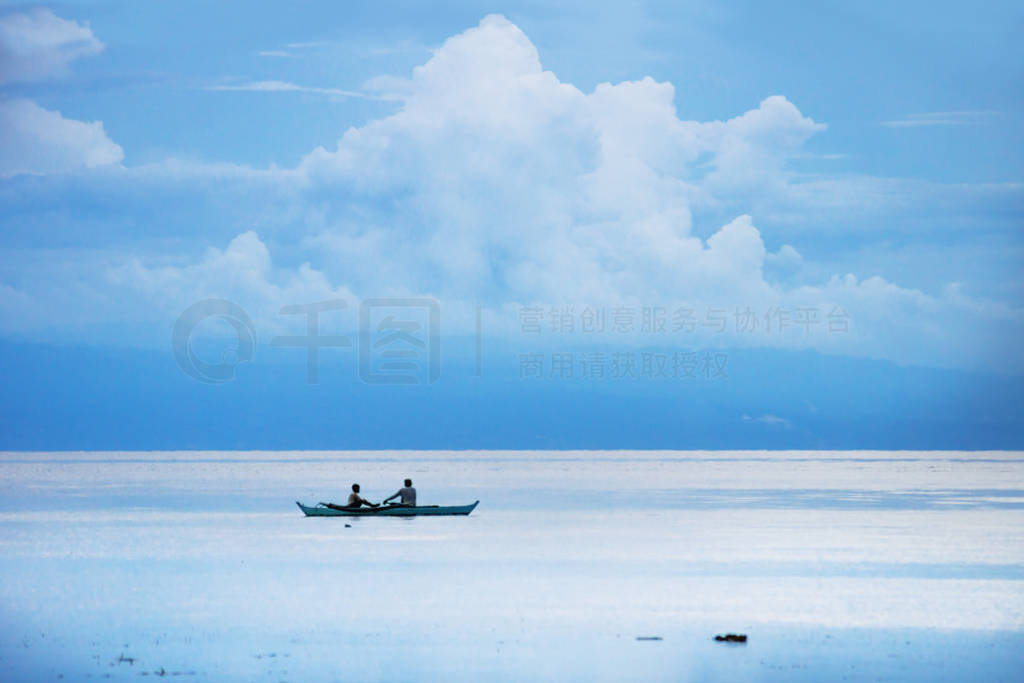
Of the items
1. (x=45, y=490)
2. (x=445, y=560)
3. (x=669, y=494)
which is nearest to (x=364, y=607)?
(x=445, y=560)

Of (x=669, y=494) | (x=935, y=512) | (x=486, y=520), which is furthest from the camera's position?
(x=669, y=494)

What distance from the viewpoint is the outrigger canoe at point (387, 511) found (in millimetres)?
39250

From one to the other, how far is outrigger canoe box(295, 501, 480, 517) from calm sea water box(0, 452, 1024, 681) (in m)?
0.40

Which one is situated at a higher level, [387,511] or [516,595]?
[387,511]

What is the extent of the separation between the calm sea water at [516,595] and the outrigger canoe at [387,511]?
397mm

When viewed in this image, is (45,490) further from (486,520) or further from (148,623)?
(148,623)

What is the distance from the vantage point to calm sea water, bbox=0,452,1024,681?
642 inches

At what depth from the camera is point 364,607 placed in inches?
834

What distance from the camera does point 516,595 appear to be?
2273 cm

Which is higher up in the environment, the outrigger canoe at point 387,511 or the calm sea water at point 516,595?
the outrigger canoe at point 387,511

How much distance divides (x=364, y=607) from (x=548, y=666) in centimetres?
579

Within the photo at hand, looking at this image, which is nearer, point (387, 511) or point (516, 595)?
point (516, 595)

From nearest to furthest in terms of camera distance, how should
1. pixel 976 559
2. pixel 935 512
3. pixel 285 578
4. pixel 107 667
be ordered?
pixel 107 667 → pixel 285 578 → pixel 976 559 → pixel 935 512

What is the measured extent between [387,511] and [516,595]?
57.4ft
